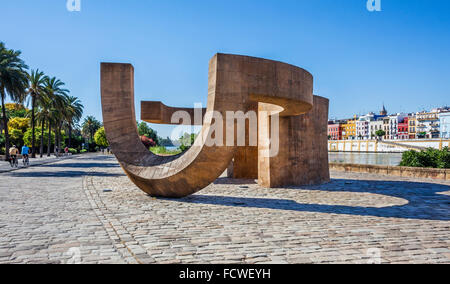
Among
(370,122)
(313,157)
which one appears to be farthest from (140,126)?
(370,122)

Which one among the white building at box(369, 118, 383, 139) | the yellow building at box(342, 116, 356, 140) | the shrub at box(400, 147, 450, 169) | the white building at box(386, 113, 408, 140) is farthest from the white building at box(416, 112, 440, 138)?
the shrub at box(400, 147, 450, 169)

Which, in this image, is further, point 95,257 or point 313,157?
point 313,157

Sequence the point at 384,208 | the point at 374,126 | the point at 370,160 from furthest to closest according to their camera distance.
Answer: the point at 374,126 → the point at 370,160 → the point at 384,208

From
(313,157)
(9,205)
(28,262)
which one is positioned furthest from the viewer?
(313,157)

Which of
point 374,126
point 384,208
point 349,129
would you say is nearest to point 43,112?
point 384,208

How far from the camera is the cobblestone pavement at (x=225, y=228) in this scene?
474 centimetres

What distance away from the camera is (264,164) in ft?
43.4

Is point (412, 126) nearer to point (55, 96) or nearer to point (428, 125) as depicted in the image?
point (428, 125)

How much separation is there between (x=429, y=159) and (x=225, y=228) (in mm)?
16876

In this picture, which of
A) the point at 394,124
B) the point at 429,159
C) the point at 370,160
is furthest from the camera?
the point at 394,124

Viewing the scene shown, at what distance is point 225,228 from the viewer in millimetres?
6332

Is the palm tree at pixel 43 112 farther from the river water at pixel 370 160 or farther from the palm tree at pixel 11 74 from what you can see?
the river water at pixel 370 160
